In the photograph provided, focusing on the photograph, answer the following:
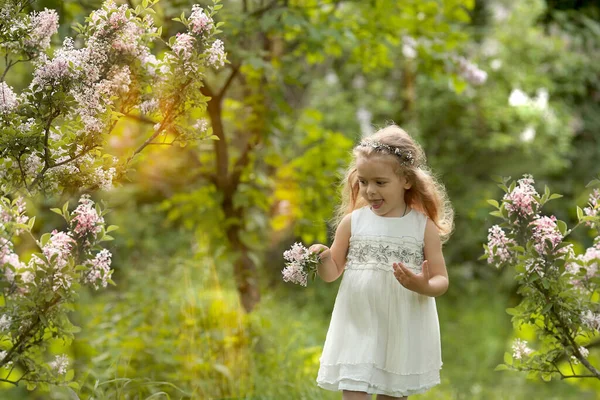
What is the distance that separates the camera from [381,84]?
8.67 meters

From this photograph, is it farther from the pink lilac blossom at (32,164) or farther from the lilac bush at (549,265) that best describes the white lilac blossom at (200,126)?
the lilac bush at (549,265)

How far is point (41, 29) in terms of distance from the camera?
2473mm

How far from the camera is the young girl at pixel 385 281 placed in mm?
2588

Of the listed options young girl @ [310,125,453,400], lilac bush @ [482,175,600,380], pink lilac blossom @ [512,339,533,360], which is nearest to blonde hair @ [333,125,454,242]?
young girl @ [310,125,453,400]

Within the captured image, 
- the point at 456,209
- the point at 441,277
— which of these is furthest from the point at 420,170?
the point at 456,209

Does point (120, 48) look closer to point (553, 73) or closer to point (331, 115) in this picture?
point (331, 115)

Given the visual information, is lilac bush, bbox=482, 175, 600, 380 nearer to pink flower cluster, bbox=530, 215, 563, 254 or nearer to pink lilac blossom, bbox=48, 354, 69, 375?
pink flower cluster, bbox=530, 215, 563, 254

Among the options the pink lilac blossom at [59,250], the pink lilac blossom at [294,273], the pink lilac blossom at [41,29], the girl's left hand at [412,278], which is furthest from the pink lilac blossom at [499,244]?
the pink lilac blossom at [41,29]

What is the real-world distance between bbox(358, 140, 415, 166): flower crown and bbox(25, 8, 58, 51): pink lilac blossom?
1167mm

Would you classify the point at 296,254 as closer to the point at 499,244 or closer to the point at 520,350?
the point at 499,244

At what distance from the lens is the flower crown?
2705 millimetres

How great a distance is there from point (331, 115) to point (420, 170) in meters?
5.50

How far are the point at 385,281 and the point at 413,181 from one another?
41cm

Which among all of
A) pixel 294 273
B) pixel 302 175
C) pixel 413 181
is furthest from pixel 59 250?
pixel 302 175
